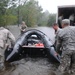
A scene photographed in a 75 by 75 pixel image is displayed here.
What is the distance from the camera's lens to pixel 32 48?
10289mm

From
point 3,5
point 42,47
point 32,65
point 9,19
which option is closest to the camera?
point 32,65

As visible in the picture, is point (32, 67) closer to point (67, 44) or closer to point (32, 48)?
point (32, 48)

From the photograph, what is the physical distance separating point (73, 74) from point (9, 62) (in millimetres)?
2852

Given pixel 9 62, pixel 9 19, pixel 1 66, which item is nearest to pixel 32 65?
pixel 9 62

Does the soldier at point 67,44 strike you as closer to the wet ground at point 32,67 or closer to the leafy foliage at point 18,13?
the wet ground at point 32,67

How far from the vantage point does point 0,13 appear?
156 ft

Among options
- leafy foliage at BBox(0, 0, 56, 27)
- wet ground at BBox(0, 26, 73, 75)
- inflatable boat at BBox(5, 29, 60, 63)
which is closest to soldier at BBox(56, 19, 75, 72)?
wet ground at BBox(0, 26, 73, 75)

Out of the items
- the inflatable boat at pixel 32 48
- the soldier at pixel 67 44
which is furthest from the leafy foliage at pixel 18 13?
the soldier at pixel 67 44

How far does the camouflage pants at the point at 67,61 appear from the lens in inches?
260

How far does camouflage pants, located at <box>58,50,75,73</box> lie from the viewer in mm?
6613

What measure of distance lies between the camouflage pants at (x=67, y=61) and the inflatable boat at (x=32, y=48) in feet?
6.96

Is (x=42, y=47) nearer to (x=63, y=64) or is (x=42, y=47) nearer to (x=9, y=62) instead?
(x=9, y=62)

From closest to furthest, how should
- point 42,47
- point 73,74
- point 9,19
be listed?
point 73,74 < point 42,47 < point 9,19

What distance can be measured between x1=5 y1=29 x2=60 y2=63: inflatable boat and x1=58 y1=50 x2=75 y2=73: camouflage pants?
212cm
